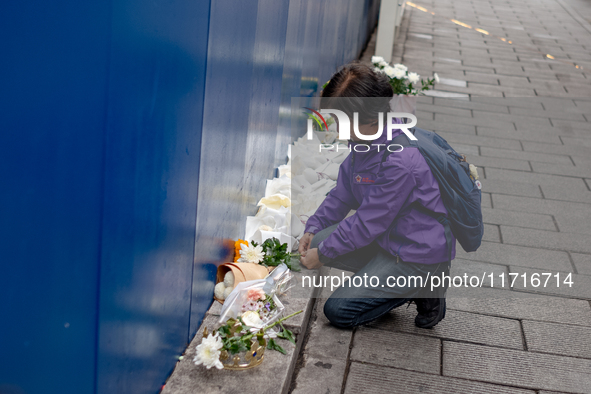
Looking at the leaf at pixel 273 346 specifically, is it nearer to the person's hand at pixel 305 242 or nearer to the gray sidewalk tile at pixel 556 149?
the person's hand at pixel 305 242

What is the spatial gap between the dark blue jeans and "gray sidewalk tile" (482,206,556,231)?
4.81 ft

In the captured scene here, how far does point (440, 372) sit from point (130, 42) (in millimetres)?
1838

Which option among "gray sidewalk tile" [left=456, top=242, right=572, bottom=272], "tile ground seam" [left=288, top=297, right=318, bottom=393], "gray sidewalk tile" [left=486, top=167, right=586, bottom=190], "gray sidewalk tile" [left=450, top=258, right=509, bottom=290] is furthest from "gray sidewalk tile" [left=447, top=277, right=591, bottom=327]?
"gray sidewalk tile" [left=486, top=167, right=586, bottom=190]

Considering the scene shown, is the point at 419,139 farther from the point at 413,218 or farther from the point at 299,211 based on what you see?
the point at 299,211

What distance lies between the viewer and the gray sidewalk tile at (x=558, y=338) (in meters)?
2.71

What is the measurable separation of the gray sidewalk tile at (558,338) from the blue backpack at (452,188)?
56 centimetres

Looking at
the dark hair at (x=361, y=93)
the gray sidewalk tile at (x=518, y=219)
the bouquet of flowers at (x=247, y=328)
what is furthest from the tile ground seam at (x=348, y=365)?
the gray sidewalk tile at (x=518, y=219)

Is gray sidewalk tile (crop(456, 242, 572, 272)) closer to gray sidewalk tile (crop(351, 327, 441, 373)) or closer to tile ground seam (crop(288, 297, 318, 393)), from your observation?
gray sidewalk tile (crop(351, 327, 441, 373))

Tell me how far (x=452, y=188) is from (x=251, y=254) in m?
0.96

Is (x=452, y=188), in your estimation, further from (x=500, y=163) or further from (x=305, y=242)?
(x=500, y=163)

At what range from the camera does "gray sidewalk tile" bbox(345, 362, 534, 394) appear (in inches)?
95.3

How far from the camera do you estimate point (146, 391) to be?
→ 1.98 metres

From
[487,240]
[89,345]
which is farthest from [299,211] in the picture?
[89,345]

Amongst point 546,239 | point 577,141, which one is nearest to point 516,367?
point 546,239
